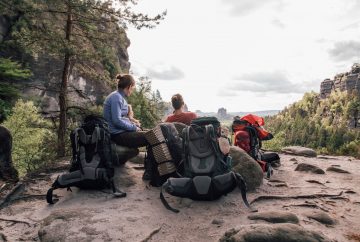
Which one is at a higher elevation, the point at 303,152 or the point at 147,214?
the point at 147,214

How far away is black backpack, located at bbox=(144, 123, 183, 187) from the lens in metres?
6.99

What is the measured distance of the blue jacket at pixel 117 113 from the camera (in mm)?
7348

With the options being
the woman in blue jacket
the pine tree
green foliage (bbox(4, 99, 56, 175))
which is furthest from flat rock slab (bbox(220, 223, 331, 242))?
green foliage (bbox(4, 99, 56, 175))

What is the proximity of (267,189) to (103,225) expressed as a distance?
3.96 metres

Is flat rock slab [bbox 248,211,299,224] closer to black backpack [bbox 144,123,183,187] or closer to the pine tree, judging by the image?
black backpack [bbox 144,123,183,187]

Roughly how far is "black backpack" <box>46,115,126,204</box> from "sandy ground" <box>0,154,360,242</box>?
280 mm

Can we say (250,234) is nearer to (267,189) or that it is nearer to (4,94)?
(267,189)

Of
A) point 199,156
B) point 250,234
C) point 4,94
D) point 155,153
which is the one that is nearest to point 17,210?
point 155,153

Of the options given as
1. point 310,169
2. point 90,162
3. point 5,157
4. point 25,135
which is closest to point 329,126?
point 25,135

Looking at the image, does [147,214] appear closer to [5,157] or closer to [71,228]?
[71,228]

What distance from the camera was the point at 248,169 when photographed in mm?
7375

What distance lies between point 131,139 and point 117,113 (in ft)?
2.34

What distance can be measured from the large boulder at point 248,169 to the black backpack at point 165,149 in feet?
4.59

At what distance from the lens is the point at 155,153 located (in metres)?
7.05
